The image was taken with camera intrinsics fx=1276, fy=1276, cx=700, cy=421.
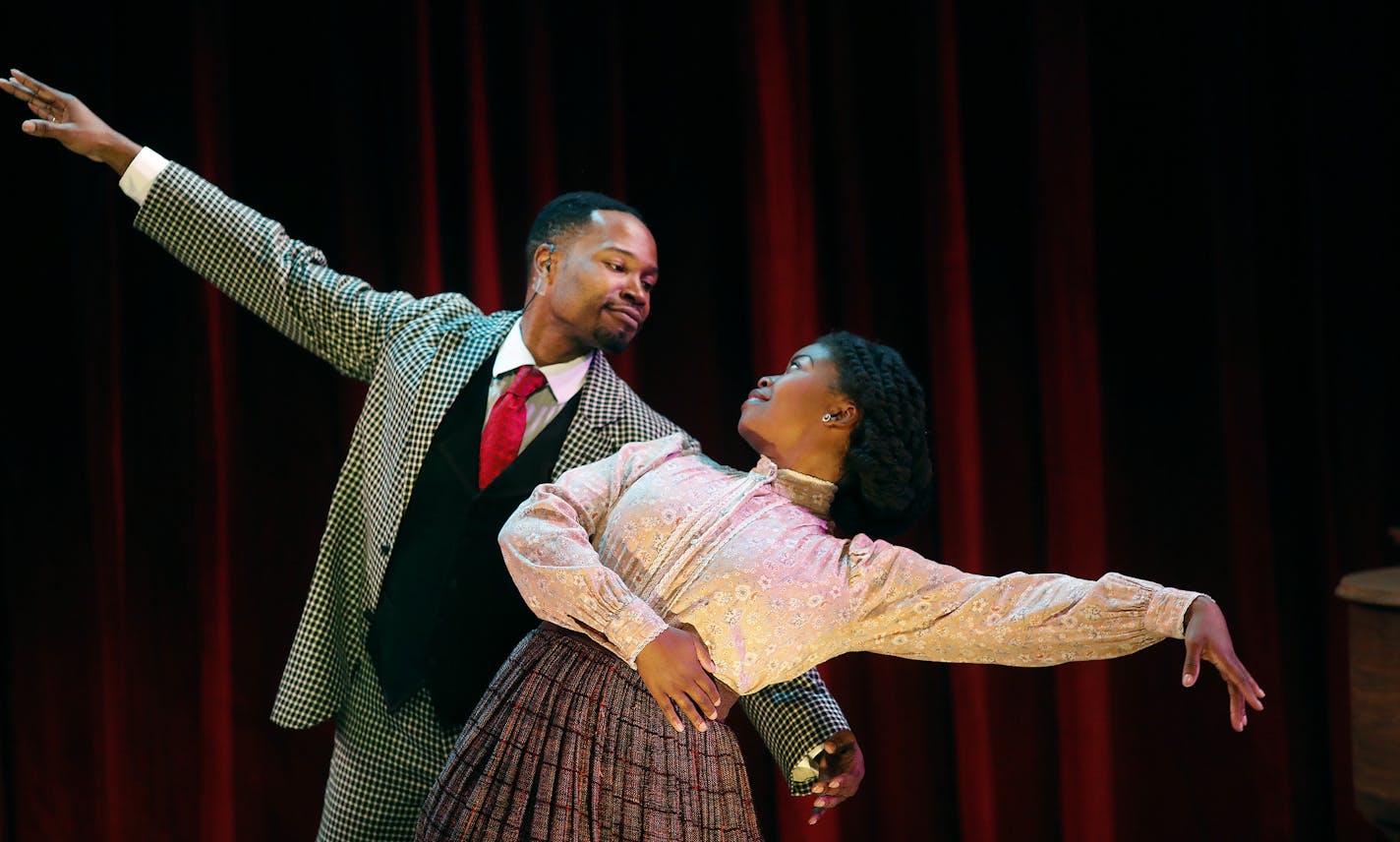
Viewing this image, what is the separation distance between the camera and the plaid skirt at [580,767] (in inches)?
64.1

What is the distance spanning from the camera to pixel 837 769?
1.83 m

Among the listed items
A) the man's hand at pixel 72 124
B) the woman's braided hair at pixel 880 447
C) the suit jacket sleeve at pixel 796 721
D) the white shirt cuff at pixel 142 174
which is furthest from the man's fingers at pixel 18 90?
the suit jacket sleeve at pixel 796 721

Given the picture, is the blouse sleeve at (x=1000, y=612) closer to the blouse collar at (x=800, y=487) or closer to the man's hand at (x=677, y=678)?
the blouse collar at (x=800, y=487)

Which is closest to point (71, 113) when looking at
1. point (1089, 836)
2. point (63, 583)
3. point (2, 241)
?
point (2, 241)

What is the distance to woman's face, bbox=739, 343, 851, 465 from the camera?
1846 mm

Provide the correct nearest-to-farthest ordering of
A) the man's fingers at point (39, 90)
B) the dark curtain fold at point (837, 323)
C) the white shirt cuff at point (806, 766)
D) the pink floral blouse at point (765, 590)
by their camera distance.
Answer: the pink floral blouse at point (765, 590), the white shirt cuff at point (806, 766), the man's fingers at point (39, 90), the dark curtain fold at point (837, 323)

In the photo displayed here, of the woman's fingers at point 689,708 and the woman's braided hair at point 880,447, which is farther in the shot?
the woman's braided hair at point 880,447

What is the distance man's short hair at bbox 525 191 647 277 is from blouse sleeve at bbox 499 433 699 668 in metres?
0.64

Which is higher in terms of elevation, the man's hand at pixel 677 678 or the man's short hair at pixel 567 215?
the man's short hair at pixel 567 215

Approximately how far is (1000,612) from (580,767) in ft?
1.88

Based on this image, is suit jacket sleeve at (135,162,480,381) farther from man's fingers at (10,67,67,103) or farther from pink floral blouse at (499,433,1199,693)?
pink floral blouse at (499,433,1199,693)

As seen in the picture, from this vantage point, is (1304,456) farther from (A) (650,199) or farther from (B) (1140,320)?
(A) (650,199)

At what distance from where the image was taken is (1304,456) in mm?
2672

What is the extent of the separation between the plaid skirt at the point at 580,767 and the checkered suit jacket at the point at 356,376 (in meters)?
0.42
